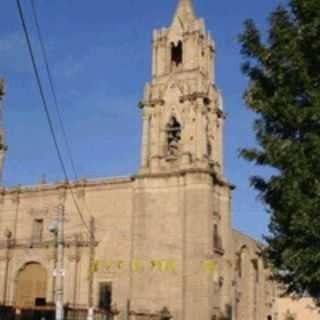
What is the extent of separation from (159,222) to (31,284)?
997 centimetres

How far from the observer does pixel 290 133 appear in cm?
1448

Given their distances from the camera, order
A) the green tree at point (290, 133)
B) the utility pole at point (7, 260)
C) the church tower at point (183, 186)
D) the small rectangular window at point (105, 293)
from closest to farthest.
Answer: the green tree at point (290, 133), the church tower at point (183, 186), the small rectangular window at point (105, 293), the utility pole at point (7, 260)

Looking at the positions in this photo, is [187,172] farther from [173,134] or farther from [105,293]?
[105,293]

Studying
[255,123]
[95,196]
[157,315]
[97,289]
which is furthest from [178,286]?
[255,123]

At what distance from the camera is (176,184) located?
4262 cm

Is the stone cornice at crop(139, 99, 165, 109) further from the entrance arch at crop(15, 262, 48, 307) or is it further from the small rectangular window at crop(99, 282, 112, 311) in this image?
the entrance arch at crop(15, 262, 48, 307)

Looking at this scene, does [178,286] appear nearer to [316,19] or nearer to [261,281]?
[261,281]

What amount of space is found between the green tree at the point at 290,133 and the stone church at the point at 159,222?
26.0 metres

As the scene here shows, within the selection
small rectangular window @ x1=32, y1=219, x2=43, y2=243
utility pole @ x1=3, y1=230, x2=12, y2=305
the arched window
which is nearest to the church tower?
the arched window

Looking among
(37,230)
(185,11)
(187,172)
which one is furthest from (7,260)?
(185,11)

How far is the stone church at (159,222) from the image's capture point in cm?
4088

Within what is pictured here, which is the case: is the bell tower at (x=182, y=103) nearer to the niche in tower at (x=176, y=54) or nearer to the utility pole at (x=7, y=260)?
the niche in tower at (x=176, y=54)

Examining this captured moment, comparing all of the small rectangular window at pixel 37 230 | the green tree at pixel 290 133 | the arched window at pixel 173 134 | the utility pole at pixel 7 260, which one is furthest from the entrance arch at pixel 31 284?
the green tree at pixel 290 133

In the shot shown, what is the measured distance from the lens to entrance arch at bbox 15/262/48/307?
44.6 m
